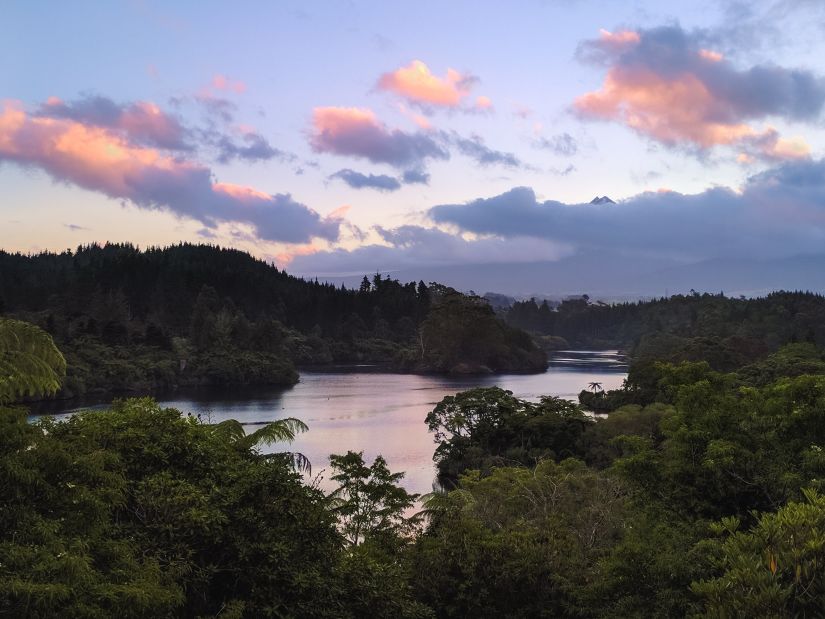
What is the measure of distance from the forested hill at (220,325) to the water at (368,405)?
25.7ft

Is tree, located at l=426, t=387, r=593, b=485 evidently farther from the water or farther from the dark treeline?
the dark treeline

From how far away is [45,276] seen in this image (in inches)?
5950

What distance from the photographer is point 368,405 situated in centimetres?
6869

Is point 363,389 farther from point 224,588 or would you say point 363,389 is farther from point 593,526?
point 224,588

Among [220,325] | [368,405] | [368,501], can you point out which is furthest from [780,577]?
[220,325]

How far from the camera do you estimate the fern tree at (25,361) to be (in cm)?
1145

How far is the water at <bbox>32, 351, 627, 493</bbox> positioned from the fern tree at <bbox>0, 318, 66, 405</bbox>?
5833mm

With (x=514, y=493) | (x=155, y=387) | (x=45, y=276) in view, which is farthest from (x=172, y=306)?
(x=514, y=493)

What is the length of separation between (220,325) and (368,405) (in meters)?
49.4

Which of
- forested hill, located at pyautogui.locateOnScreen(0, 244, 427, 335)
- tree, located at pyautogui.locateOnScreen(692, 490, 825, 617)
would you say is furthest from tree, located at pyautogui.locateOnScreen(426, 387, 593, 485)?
forested hill, located at pyautogui.locateOnScreen(0, 244, 427, 335)

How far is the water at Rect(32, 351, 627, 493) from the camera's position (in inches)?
1756

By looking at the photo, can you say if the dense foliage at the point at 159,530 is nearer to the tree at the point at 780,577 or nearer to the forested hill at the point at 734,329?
the tree at the point at 780,577

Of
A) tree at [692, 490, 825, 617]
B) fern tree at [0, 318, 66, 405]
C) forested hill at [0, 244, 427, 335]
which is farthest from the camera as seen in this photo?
forested hill at [0, 244, 427, 335]

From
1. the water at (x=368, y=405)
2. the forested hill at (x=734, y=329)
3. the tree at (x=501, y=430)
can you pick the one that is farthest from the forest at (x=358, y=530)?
the forested hill at (x=734, y=329)
